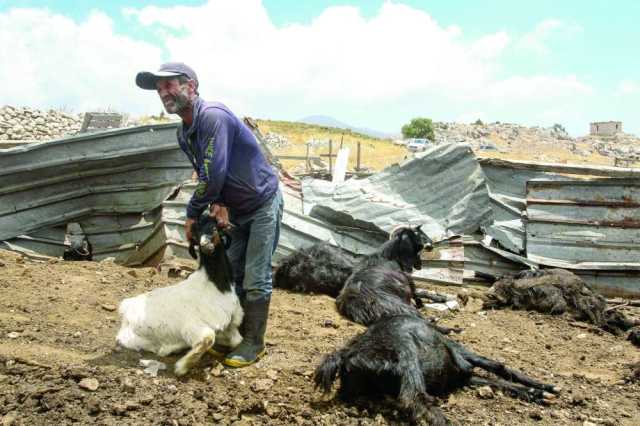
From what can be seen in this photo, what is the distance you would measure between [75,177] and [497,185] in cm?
658

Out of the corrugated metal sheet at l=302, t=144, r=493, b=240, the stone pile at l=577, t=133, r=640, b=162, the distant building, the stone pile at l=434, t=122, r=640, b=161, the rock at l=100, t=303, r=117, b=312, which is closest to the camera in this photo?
the rock at l=100, t=303, r=117, b=312

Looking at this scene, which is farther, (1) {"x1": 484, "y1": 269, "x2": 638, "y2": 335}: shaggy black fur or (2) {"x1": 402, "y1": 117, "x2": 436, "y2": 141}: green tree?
(2) {"x1": 402, "y1": 117, "x2": 436, "y2": 141}: green tree

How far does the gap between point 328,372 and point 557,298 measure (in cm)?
425

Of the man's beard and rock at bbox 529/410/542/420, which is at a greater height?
the man's beard

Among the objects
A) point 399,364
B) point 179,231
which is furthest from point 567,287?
point 179,231

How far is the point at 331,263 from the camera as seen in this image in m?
7.01

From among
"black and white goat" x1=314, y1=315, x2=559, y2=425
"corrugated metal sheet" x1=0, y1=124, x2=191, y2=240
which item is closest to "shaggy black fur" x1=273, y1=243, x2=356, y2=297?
"corrugated metal sheet" x1=0, y1=124, x2=191, y2=240

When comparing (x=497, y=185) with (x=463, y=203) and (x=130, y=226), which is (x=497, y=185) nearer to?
(x=463, y=203)

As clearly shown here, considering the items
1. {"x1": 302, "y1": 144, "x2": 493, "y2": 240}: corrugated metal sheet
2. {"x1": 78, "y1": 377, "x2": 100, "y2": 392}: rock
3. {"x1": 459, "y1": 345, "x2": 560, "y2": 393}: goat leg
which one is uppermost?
{"x1": 302, "y1": 144, "x2": 493, "y2": 240}: corrugated metal sheet

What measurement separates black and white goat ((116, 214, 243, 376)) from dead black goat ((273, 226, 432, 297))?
2.77m

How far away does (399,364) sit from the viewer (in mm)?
3594

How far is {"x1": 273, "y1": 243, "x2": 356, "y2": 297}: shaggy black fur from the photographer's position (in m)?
6.92

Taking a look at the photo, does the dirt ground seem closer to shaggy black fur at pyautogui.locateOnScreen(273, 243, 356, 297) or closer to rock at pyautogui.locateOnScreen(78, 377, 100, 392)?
rock at pyautogui.locateOnScreen(78, 377, 100, 392)

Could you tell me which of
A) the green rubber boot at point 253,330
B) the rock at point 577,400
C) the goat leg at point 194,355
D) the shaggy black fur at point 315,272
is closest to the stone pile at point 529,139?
the shaggy black fur at point 315,272
